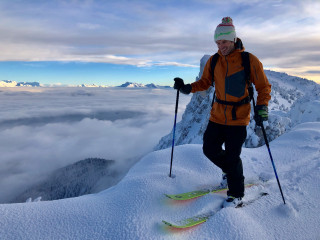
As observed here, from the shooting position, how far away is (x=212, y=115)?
13.9 feet

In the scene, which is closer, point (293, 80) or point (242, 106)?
point (242, 106)

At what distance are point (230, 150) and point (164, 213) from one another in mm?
1719

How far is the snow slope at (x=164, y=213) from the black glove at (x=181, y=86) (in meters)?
1.88

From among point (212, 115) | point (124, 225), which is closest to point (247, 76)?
point (212, 115)

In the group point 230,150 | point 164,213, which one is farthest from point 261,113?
point 164,213

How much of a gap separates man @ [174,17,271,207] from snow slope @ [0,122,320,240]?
59cm

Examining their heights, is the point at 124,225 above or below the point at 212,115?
below

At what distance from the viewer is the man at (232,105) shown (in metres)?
3.68

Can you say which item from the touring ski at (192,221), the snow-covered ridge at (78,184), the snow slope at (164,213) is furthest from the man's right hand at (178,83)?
the snow-covered ridge at (78,184)

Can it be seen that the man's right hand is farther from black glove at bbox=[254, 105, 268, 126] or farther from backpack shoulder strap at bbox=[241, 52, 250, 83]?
black glove at bbox=[254, 105, 268, 126]

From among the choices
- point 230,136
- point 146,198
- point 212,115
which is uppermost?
point 212,115

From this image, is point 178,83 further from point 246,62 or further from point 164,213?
point 164,213

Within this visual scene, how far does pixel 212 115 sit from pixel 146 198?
2.09m

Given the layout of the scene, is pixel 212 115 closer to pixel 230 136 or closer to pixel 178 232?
pixel 230 136
